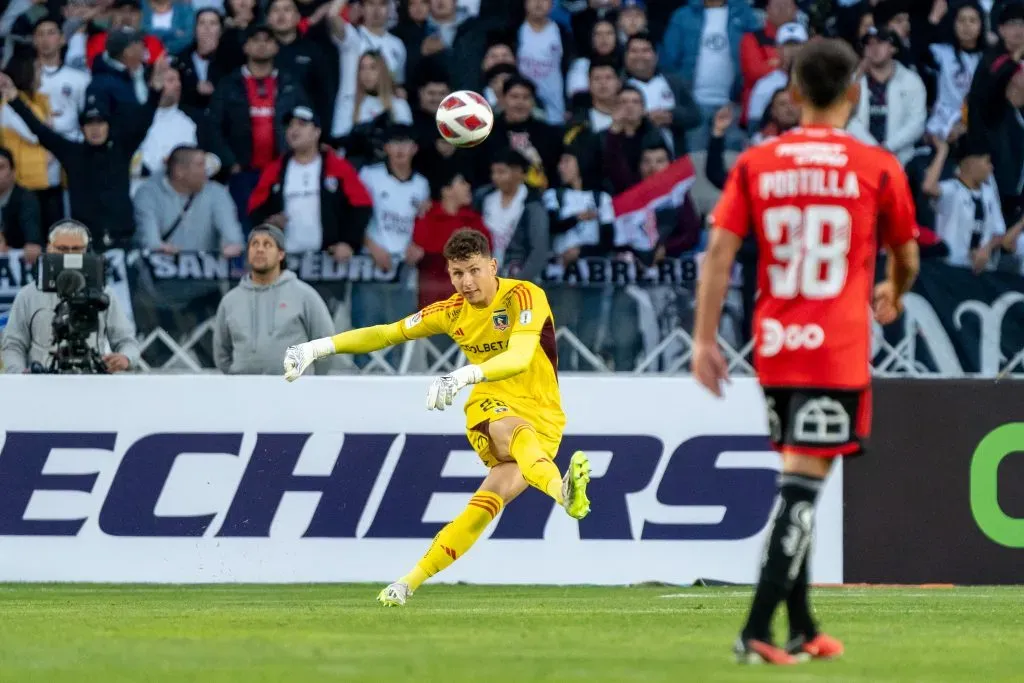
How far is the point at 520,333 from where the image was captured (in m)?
10.5

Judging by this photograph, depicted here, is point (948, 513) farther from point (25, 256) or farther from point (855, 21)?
point (25, 256)

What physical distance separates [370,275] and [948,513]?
5166mm

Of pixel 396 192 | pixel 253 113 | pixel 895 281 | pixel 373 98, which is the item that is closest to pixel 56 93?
pixel 253 113

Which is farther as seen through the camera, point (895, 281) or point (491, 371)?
point (491, 371)

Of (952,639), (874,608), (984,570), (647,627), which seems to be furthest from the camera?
(984,570)

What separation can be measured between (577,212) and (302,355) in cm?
539

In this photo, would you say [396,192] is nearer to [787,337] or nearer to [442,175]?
[442,175]

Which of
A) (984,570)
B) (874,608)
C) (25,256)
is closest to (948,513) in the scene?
(984,570)

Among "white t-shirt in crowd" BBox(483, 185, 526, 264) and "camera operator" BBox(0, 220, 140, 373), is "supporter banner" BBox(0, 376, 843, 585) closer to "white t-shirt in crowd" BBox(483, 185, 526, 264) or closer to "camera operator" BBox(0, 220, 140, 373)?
"camera operator" BBox(0, 220, 140, 373)

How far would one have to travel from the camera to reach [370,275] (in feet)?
49.8

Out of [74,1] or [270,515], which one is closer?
[270,515]

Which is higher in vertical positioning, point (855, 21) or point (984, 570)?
point (855, 21)

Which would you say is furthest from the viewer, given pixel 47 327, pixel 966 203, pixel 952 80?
pixel 952 80

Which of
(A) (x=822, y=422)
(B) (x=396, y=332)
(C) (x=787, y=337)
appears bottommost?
(B) (x=396, y=332)
